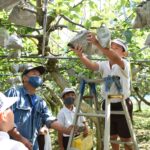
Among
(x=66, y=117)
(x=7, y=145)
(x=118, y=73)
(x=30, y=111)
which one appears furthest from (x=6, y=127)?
(x=66, y=117)

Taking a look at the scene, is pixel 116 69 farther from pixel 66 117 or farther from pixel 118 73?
pixel 66 117

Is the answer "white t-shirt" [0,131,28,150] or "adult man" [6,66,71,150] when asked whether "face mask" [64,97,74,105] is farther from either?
"white t-shirt" [0,131,28,150]

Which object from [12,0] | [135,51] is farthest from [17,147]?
[135,51]

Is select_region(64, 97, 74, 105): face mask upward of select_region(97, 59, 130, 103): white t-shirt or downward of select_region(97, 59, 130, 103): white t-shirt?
downward

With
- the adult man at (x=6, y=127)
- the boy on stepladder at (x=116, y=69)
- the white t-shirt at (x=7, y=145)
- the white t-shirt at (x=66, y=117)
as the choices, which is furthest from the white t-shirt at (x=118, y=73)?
the white t-shirt at (x=7, y=145)

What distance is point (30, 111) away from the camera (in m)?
4.02

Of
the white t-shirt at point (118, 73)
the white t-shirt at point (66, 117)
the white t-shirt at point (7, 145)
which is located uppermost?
the white t-shirt at point (118, 73)

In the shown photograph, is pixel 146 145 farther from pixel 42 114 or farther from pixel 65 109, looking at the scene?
pixel 42 114

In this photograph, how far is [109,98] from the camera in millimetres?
4301

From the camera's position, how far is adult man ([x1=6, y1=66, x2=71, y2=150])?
13.0 feet

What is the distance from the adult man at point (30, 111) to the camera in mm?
3957

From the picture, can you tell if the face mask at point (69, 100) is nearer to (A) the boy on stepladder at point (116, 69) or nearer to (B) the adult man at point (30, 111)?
(A) the boy on stepladder at point (116, 69)

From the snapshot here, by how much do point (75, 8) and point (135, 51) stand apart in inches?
102

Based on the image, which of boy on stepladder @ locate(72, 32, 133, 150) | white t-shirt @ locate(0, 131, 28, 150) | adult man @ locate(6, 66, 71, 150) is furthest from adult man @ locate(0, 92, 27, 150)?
boy on stepladder @ locate(72, 32, 133, 150)
